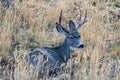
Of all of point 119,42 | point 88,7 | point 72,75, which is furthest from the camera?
point 88,7

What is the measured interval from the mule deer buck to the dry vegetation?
7.9 inches

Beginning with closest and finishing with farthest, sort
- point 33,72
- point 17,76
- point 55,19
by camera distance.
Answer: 1. point 17,76
2. point 33,72
3. point 55,19

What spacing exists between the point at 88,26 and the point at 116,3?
8.65 ft

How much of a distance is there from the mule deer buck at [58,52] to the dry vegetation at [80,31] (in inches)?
7.9

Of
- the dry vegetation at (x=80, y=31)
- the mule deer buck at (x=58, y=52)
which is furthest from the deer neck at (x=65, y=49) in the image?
the dry vegetation at (x=80, y=31)

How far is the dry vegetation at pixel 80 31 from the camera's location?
319 inches

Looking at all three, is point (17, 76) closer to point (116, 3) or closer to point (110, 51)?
point (110, 51)

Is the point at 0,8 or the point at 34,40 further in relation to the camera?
the point at 0,8

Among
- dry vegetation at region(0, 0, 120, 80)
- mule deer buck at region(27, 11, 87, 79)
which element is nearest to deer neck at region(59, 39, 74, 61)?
mule deer buck at region(27, 11, 87, 79)

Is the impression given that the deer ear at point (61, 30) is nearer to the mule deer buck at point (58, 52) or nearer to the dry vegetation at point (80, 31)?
the mule deer buck at point (58, 52)

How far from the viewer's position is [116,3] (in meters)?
12.8

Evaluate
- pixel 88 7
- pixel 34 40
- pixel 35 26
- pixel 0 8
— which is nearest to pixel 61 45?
pixel 34 40

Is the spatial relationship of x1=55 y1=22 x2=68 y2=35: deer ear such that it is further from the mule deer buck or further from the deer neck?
the deer neck

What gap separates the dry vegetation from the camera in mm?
8094
